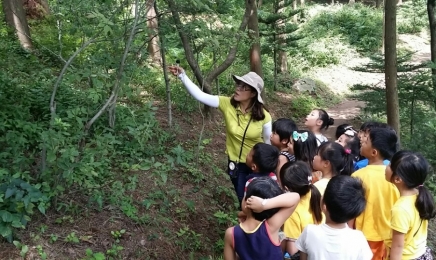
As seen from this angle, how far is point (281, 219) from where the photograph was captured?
2.55m

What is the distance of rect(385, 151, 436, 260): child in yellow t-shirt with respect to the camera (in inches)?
104

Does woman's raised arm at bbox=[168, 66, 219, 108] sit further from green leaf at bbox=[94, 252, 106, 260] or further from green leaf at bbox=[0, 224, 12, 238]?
green leaf at bbox=[0, 224, 12, 238]

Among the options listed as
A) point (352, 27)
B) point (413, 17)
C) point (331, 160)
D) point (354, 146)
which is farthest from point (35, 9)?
point (413, 17)

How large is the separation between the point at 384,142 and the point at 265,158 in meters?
0.96

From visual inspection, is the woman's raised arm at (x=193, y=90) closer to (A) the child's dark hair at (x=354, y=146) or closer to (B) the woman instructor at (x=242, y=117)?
(B) the woman instructor at (x=242, y=117)

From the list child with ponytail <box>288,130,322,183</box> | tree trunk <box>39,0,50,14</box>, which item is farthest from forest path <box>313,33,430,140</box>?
tree trunk <box>39,0,50,14</box>

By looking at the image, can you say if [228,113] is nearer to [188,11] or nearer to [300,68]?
[188,11]

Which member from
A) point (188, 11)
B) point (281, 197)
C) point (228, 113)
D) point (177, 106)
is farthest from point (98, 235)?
point (177, 106)

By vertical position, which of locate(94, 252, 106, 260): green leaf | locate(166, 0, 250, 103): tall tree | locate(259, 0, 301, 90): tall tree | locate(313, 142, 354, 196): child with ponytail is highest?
locate(259, 0, 301, 90): tall tree

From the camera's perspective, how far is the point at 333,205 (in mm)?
2467

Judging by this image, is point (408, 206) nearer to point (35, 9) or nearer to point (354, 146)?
point (354, 146)

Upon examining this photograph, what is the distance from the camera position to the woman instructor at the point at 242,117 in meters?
3.78

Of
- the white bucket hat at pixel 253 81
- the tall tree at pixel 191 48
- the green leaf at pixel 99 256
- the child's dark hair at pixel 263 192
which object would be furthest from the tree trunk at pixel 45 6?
the child's dark hair at pixel 263 192

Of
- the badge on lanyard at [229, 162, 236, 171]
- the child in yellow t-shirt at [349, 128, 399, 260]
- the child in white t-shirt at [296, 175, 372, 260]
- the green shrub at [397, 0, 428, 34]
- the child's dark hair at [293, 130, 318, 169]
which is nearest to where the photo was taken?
the child in white t-shirt at [296, 175, 372, 260]
